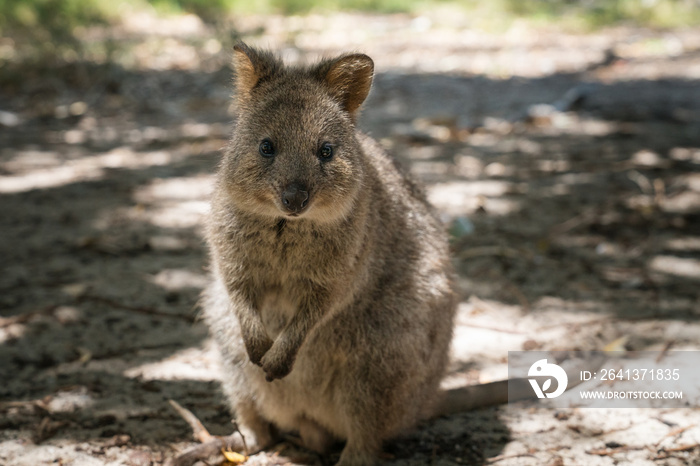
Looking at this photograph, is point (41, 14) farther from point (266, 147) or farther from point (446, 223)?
point (266, 147)

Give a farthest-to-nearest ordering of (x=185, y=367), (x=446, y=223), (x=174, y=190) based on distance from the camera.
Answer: (x=174, y=190) < (x=446, y=223) < (x=185, y=367)

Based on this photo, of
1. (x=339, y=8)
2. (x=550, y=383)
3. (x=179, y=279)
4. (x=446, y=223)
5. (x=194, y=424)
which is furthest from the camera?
(x=339, y=8)

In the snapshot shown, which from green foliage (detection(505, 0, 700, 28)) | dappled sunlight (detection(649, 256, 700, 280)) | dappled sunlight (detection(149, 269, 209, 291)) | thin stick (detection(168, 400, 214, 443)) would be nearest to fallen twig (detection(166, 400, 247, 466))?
thin stick (detection(168, 400, 214, 443))

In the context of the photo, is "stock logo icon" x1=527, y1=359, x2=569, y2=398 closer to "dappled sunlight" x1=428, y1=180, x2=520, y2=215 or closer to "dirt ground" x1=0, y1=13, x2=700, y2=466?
"dirt ground" x1=0, y1=13, x2=700, y2=466

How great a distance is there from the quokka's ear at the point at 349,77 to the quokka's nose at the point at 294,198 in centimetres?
53

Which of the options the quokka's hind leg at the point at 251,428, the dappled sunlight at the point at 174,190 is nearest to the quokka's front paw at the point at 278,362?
the quokka's hind leg at the point at 251,428

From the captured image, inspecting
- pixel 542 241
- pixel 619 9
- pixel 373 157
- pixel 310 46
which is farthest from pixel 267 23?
pixel 373 157

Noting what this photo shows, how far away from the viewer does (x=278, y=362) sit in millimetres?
2535

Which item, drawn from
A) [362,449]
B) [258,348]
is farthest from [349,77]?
[362,449]

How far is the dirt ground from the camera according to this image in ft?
9.39

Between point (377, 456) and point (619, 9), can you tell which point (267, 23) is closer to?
point (619, 9)

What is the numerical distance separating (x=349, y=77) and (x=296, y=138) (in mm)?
402

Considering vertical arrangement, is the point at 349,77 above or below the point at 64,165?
above

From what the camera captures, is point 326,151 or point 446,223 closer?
point 326,151
